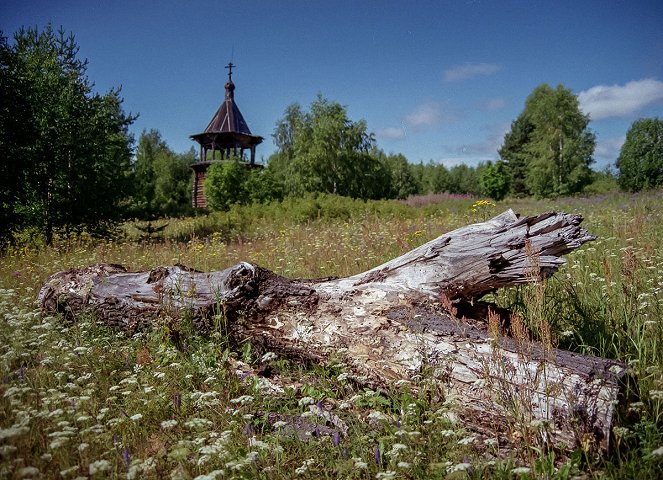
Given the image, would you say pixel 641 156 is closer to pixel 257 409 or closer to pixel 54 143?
pixel 54 143

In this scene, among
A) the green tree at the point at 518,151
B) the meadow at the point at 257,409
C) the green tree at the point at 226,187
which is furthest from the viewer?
the green tree at the point at 518,151

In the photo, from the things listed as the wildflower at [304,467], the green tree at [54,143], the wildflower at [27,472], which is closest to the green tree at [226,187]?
the green tree at [54,143]

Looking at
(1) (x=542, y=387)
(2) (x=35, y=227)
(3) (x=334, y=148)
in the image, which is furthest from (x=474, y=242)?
(3) (x=334, y=148)

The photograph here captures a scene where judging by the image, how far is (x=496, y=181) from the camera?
52812 mm

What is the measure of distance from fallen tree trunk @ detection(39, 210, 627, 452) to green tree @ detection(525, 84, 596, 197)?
1621 inches

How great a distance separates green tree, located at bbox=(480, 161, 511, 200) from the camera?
52406 mm

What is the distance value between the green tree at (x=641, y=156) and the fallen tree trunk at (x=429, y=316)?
38761mm

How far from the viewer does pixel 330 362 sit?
124 inches

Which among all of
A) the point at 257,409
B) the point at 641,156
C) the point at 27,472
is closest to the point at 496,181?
the point at 641,156

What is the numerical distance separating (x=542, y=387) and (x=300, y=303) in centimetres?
199

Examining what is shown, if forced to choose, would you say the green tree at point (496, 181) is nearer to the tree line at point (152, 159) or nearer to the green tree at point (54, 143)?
the tree line at point (152, 159)

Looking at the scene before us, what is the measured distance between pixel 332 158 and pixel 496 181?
26.6 m

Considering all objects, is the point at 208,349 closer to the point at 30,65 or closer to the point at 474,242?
the point at 474,242

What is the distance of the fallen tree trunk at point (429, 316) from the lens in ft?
7.71
